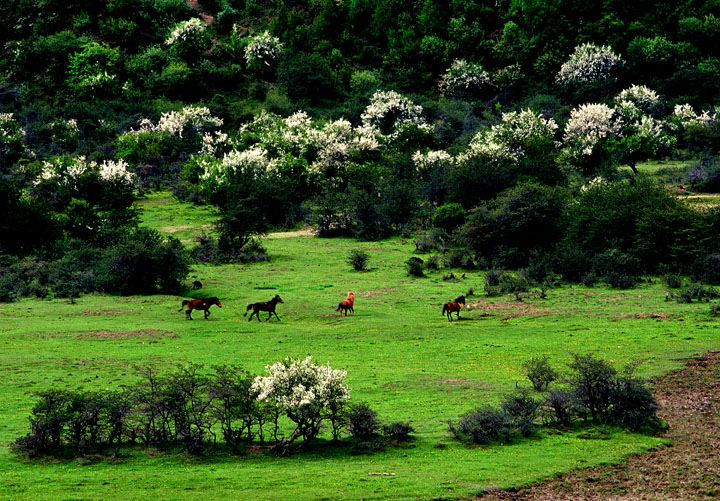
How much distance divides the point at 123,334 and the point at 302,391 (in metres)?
16.4

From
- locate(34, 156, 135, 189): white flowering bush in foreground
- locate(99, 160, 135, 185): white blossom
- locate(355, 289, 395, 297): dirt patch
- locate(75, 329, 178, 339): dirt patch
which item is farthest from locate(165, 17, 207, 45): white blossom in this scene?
locate(75, 329, 178, 339): dirt patch

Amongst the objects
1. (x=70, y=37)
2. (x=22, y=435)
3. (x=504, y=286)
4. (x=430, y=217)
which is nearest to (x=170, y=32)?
(x=70, y=37)

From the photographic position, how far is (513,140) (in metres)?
78.6

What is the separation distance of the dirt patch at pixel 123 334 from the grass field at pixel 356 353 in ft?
0.52

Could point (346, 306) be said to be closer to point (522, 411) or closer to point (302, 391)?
point (522, 411)

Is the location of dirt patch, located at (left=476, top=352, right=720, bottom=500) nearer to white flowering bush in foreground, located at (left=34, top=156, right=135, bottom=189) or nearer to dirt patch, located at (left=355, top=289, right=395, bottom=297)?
dirt patch, located at (left=355, top=289, right=395, bottom=297)

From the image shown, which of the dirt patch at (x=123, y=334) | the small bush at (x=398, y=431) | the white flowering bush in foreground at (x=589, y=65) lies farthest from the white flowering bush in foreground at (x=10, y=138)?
the small bush at (x=398, y=431)

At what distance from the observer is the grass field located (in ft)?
68.6

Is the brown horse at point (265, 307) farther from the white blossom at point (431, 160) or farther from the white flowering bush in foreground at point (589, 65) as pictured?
the white flowering bush in foreground at point (589, 65)

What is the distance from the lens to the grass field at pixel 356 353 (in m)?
20.9

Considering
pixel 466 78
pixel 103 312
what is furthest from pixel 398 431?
pixel 466 78

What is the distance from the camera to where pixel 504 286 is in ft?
155

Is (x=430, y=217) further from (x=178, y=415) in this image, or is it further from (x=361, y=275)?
(x=178, y=415)

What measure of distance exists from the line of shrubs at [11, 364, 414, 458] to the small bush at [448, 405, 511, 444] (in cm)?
142
